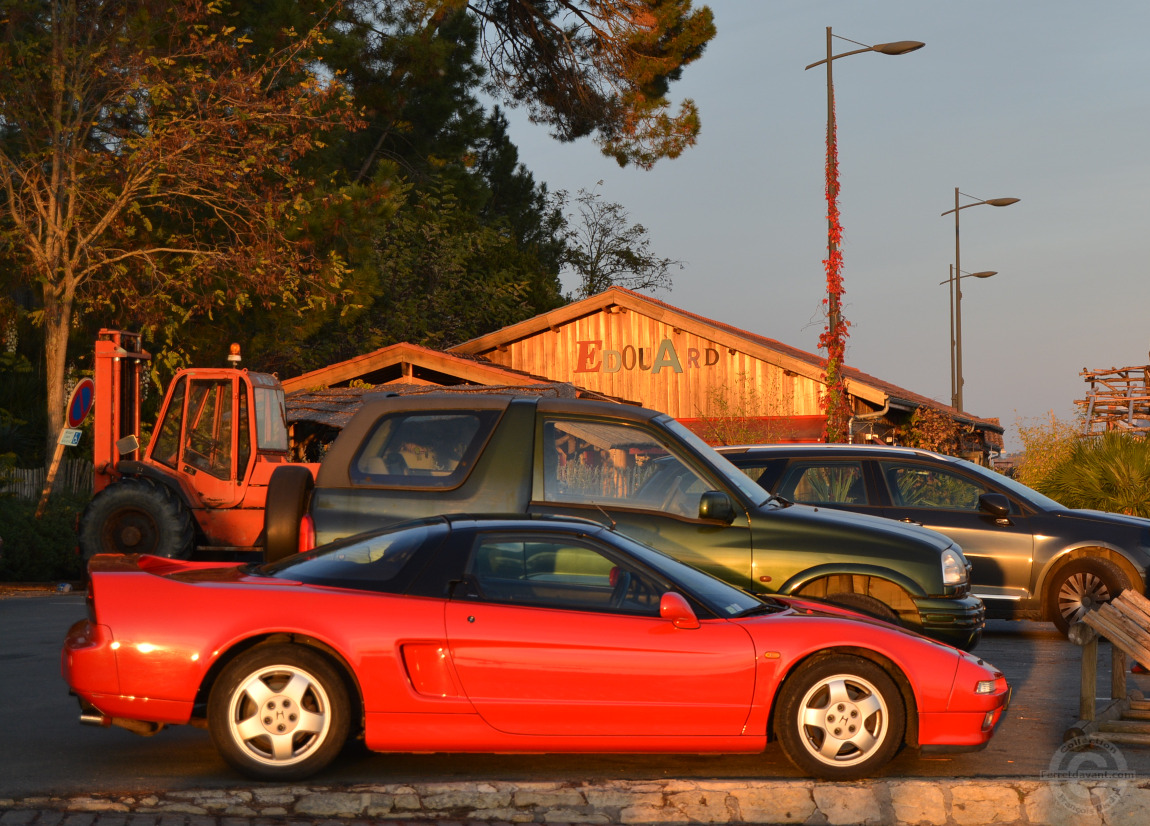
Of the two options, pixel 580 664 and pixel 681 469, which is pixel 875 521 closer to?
pixel 681 469

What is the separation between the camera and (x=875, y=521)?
28.1ft

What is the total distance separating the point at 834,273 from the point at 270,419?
28.9 feet

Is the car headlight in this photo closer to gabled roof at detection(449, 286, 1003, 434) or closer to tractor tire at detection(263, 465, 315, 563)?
tractor tire at detection(263, 465, 315, 563)

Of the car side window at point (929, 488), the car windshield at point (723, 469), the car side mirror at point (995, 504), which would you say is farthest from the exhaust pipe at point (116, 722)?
the car side mirror at point (995, 504)

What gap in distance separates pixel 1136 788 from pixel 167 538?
41.6 ft

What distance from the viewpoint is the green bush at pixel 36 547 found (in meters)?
18.3

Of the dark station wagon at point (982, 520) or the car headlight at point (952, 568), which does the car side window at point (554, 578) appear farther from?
the dark station wagon at point (982, 520)

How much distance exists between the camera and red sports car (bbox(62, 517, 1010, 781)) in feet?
20.0

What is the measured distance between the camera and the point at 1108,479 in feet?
65.7

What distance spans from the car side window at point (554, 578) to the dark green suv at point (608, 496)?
1.46 meters

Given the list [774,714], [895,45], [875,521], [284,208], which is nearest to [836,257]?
[895,45]

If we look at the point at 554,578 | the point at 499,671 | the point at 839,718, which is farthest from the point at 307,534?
the point at 839,718

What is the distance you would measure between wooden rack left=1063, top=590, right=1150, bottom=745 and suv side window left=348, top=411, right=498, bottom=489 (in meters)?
3.66

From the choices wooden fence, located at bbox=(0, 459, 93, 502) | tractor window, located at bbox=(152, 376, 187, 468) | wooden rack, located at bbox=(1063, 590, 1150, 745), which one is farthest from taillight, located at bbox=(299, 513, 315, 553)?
wooden fence, located at bbox=(0, 459, 93, 502)
